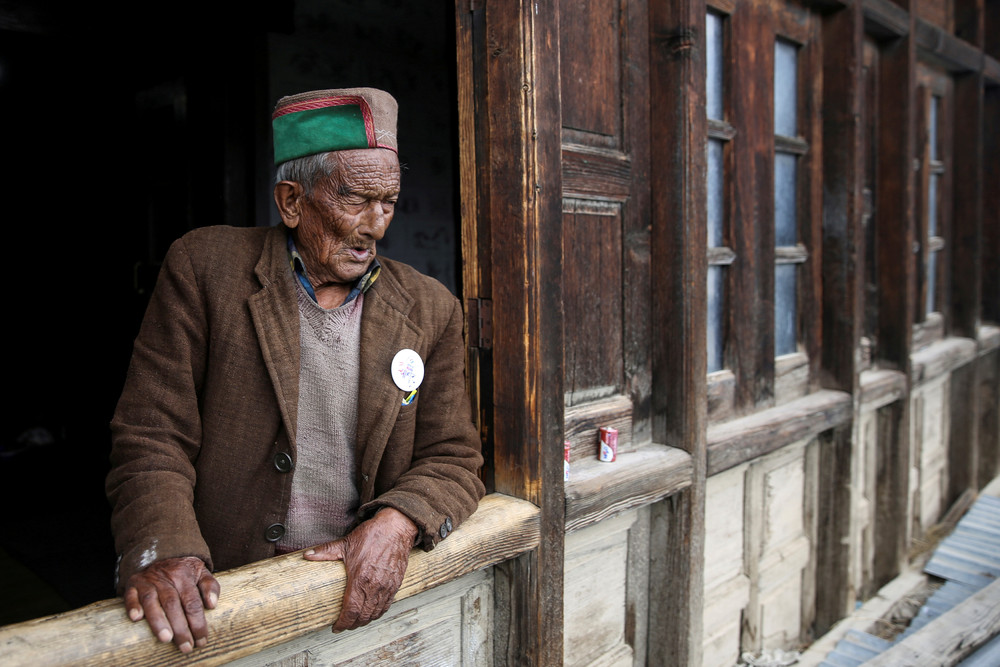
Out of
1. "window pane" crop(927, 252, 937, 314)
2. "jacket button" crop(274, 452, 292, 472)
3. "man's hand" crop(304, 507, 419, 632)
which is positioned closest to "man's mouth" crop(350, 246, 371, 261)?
"jacket button" crop(274, 452, 292, 472)

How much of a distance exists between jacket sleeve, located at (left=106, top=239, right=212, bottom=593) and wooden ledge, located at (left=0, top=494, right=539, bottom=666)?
0.33ft

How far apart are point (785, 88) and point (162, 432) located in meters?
3.08

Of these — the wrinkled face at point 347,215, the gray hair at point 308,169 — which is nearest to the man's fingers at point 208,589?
the wrinkled face at point 347,215

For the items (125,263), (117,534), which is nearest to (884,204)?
(117,534)

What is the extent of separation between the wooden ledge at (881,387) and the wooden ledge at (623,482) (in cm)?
171

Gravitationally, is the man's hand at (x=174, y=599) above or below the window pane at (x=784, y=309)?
below

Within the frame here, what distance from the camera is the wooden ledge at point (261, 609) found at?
3.84 ft

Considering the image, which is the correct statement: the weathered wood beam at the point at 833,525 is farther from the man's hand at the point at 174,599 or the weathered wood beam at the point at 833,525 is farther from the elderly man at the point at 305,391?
the man's hand at the point at 174,599

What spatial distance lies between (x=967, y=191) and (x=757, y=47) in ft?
10.4

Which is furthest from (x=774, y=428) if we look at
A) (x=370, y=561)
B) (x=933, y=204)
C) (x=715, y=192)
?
(x=933, y=204)

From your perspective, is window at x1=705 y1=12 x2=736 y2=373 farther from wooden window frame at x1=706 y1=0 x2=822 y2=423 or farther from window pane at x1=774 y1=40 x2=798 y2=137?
window pane at x1=774 y1=40 x2=798 y2=137

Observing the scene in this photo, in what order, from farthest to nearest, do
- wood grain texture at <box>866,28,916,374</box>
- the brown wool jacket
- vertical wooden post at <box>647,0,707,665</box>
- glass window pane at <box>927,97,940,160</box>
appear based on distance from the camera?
glass window pane at <box>927,97,940,160</box>
wood grain texture at <box>866,28,916,374</box>
vertical wooden post at <box>647,0,707,665</box>
the brown wool jacket

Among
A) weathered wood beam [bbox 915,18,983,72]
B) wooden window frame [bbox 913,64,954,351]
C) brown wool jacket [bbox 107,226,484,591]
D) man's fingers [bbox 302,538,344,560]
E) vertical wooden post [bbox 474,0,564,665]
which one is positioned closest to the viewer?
brown wool jacket [bbox 107,226,484,591]

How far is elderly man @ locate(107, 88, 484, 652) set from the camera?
4.88 feet
